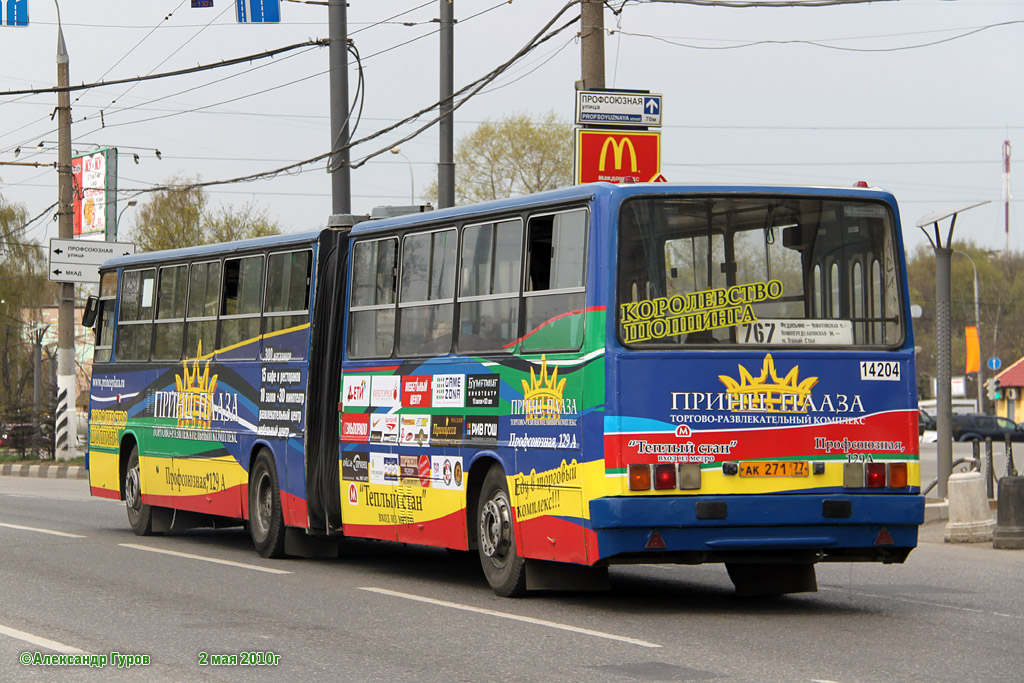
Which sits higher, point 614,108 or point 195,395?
point 614,108

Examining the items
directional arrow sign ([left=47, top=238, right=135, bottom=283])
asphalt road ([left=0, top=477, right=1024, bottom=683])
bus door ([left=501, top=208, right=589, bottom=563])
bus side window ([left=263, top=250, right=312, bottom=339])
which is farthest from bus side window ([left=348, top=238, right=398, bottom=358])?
directional arrow sign ([left=47, top=238, right=135, bottom=283])

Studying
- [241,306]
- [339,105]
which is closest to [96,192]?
[339,105]

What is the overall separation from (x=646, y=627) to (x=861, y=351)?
103 inches

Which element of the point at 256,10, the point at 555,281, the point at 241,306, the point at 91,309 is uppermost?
the point at 256,10

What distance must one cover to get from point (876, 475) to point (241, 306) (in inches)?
304

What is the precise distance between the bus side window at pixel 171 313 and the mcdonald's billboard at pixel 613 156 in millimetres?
4713

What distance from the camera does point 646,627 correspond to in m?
9.99

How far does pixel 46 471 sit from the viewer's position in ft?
113

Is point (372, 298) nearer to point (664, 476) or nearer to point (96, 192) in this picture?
point (664, 476)

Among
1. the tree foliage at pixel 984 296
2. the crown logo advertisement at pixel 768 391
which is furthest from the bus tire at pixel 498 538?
the tree foliage at pixel 984 296

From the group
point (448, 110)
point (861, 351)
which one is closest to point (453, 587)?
point (861, 351)

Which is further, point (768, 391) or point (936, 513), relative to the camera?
point (936, 513)

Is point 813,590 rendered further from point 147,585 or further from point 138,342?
point 138,342

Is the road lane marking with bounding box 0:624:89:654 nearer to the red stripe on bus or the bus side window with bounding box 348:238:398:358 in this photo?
the red stripe on bus
